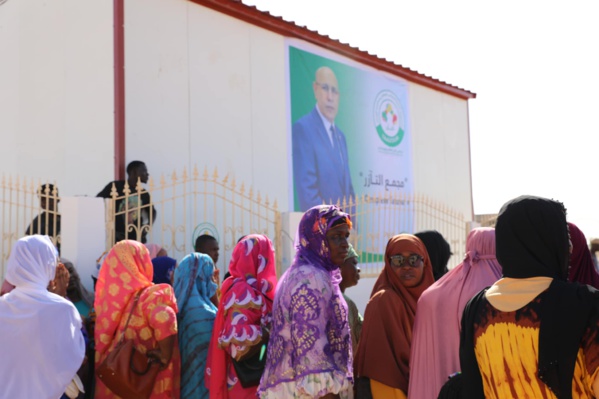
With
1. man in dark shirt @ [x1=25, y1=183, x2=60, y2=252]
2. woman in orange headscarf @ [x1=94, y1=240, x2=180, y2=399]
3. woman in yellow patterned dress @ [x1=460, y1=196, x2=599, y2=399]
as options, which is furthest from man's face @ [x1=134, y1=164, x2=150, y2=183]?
woman in yellow patterned dress @ [x1=460, y1=196, x2=599, y2=399]

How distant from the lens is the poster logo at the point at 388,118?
476 inches

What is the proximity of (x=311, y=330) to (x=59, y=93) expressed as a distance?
6584 millimetres

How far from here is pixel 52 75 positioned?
8.98 metres

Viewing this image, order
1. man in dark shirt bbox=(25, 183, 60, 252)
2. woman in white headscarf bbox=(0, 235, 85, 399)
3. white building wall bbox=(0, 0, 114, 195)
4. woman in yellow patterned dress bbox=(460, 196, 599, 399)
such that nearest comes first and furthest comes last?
woman in yellow patterned dress bbox=(460, 196, 599, 399) → woman in white headscarf bbox=(0, 235, 85, 399) → man in dark shirt bbox=(25, 183, 60, 252) → white building wall bbox=(0, 0, 114, 195)

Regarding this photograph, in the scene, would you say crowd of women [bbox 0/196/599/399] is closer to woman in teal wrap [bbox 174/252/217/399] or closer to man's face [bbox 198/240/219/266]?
woman in teal wrap [bbox 174/252/217/399]

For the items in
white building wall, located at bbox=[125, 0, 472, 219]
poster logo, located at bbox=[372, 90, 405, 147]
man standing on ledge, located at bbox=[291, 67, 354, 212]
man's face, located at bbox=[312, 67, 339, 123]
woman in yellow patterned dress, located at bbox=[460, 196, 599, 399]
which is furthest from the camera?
poster logo, located at bbox=[372, 90, 405, 147]

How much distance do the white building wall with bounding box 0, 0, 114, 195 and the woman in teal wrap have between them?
392cm

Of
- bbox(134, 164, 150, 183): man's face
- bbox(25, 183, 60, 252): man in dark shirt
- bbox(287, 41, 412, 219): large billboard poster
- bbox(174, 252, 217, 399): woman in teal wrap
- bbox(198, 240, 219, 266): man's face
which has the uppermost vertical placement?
bbox(287, 41, 412, 219): large billboard poster

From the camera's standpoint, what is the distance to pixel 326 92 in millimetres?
11102

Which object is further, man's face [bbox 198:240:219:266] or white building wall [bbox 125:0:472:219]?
white building wall [bbox 125:0:472:219]

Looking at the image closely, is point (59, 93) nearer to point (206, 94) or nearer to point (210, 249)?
point (206, 94)

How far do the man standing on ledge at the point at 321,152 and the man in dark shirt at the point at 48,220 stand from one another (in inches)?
162

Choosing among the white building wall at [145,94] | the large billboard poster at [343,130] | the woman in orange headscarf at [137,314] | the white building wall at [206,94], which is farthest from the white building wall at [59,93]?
the woman in orange headscarf at [137,314]

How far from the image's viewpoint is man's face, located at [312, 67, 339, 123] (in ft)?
36.0
